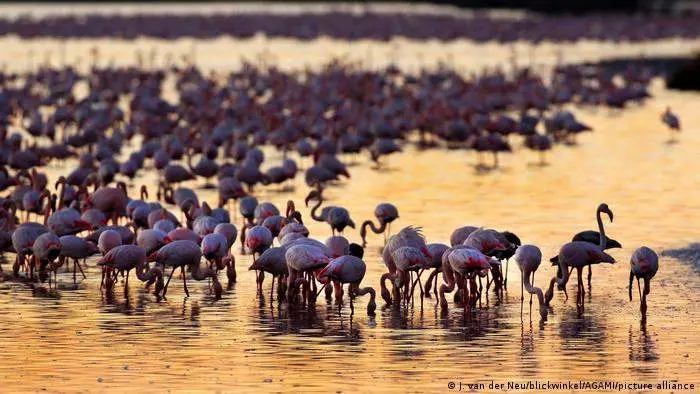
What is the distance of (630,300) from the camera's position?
17406 mm

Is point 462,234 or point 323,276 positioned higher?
point 462,234

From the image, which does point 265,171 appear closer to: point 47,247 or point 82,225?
point 82,225

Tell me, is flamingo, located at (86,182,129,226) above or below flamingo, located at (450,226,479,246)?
above

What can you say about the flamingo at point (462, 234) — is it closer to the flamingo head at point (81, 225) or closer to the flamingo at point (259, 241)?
the flamingo at point (259, 241)

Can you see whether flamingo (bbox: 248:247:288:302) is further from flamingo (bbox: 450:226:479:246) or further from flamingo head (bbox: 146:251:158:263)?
flamingo (bbox: 450:226:479:246)

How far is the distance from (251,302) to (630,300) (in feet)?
12.5

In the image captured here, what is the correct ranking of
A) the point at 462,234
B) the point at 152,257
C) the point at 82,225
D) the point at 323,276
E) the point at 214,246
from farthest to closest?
the point at 82,225
the point at 462,234
the point at 214,246
the point at 152,257
the point at 323,276

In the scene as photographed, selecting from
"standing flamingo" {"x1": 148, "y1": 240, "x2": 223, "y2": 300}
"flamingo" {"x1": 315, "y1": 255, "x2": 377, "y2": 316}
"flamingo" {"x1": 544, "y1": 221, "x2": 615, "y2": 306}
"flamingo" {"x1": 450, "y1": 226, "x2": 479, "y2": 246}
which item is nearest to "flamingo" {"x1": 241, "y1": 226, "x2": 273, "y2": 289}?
"standing flamingo" {"x1": 148, "y1": 240, "x2": 223, "y2": 300}

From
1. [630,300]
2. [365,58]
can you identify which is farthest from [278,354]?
[365,58]

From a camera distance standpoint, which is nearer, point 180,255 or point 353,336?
point 353,336

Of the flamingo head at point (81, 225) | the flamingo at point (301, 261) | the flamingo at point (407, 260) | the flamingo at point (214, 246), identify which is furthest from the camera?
the flamingo head at point (81, 225)

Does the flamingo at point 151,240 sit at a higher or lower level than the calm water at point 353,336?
higher

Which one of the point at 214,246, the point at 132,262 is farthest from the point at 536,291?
the point at 132,262

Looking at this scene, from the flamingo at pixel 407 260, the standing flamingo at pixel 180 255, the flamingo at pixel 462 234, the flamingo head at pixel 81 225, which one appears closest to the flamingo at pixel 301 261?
the flamingo at pixel 407 260
